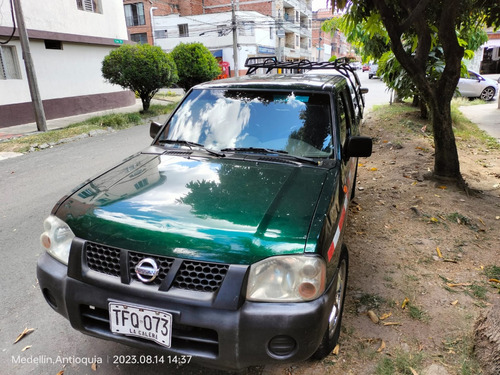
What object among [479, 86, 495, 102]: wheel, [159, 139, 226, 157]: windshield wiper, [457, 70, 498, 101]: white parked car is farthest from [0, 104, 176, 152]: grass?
[479, 86, 495, 102]: wheel

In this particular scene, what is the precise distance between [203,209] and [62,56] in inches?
623

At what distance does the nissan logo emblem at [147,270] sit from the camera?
6.21ft

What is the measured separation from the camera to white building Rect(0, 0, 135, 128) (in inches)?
508

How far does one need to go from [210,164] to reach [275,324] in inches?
51.1

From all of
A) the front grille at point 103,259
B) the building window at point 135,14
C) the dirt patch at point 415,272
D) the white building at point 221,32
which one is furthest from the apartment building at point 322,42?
the front grille at point 103,259

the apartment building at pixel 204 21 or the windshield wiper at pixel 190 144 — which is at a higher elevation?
the apartment building at pixel 204 21

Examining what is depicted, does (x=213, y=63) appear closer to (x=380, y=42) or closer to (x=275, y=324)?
(x=380, y=42)

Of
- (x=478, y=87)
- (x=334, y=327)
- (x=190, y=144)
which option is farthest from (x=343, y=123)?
(x=478, y=87)

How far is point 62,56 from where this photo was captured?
49.8 feet

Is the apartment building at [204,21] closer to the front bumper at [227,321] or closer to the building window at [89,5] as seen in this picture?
the building window at [89,5]

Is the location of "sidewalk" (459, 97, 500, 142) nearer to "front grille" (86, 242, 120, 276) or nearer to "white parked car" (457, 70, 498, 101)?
"white parked car" (457, 70, 498, 101)

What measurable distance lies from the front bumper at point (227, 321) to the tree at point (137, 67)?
1343cm

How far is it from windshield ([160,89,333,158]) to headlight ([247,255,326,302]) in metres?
1.17

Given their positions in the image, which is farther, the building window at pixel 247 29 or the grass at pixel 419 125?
the building window at pixel 247 29
